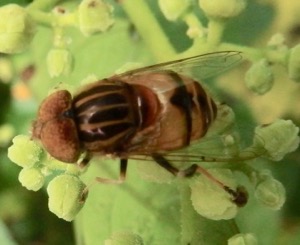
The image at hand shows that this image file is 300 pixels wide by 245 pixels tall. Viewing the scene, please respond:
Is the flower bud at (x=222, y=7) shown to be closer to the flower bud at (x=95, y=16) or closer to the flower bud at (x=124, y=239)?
the flower bud at (x=95, y=16)

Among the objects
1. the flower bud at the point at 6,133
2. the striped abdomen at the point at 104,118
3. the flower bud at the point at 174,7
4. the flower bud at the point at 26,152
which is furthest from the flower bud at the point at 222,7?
the flower bud at the point at 6,133

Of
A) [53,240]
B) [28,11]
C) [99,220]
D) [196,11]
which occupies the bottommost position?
[53,240]

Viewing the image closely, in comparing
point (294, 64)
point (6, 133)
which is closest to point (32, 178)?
point (294, 64)

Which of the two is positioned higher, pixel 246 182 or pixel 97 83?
pixel 97 83

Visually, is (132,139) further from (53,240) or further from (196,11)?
(53,240)

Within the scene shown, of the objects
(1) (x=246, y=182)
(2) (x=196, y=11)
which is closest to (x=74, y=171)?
(1) (x=246, y=182)

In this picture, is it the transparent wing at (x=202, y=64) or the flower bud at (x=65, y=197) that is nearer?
the flower bud at (x=65, y=197)

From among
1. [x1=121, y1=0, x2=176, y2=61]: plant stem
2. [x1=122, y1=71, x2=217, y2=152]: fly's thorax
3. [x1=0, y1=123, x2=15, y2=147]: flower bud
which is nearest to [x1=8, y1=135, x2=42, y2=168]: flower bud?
[x1=122, y1=71, x2=217, y2=152]: fly's thorax
